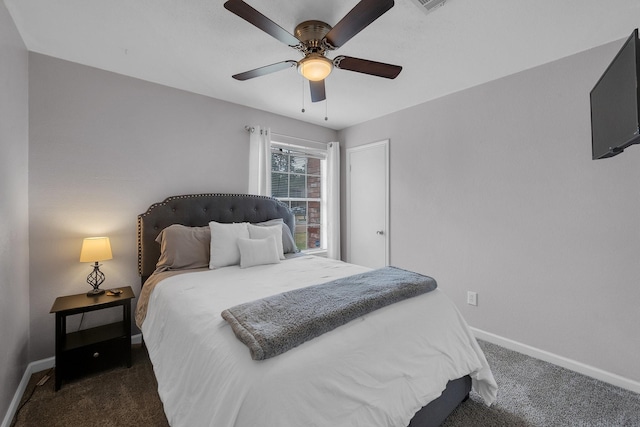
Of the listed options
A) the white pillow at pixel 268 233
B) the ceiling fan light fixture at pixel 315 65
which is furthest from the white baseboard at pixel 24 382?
the ceiling fan light fixture at pixel 315 65

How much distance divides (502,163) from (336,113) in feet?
6.62

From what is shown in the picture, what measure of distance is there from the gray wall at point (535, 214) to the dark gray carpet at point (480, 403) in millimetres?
323

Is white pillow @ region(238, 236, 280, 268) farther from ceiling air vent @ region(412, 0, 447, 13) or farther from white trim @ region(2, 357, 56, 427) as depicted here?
ceiling air vent @ region(412, 0, 447, 13)

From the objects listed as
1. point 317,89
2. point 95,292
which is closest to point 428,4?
point 317,89

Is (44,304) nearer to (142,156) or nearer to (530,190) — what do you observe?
(142,156)

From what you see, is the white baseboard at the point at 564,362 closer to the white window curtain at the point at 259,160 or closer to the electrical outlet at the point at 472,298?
the electrical outlet at the point at 472,298

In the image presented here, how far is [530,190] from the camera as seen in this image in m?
2.45

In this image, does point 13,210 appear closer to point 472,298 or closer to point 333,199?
point 333,199

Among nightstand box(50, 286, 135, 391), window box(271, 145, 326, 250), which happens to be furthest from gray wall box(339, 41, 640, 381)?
nightstand box(50, 286, 135, 391)

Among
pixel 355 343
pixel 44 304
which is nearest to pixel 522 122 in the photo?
pixel 355 343

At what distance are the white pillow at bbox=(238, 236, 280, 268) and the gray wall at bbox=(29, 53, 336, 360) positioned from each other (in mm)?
1005

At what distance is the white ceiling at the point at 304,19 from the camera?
1.71 metres

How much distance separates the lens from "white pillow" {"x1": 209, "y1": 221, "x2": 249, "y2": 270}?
8.06ft

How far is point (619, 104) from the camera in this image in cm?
140
